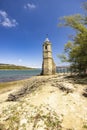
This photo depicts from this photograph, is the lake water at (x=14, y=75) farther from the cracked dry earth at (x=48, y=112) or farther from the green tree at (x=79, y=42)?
the cracked dry earth at (x=48, y=112)

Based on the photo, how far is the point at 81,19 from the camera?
17.8 meters

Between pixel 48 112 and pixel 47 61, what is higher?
pixel 47 61

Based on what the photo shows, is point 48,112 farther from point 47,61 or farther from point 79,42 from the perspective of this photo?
point 47,61

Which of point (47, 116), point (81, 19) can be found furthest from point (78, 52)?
point (47, 116)

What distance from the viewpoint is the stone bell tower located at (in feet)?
158

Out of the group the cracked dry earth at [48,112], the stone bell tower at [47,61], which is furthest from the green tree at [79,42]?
the stone bell tower at [47,61]

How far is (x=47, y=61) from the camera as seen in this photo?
49000mm

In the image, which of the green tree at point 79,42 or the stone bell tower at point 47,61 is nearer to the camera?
the green tree at point 79,42

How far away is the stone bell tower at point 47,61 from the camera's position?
48219mm

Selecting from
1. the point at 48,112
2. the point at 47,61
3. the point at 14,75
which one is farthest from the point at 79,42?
the point at 14,75

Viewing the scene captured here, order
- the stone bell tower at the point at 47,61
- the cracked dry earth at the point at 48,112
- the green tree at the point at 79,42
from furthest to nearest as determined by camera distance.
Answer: the stone bell tower at the point at 47,61 → the green tree at the point at 79,42 → the cracked dry earth at the point at 48,112

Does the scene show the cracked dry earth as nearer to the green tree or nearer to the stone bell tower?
the green tree

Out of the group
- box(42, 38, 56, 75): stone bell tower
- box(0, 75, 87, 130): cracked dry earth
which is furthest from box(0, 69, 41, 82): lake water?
box(0, 75, 87, 130): cracked dry earth

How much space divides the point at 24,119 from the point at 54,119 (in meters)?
1.48
